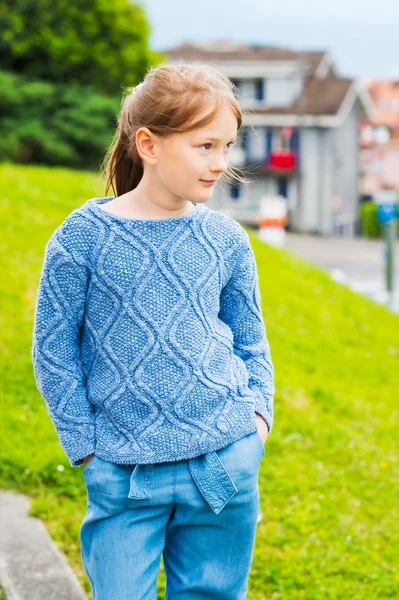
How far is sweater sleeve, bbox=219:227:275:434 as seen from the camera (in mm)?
2271

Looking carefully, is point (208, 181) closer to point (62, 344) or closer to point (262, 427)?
point (62, 344)

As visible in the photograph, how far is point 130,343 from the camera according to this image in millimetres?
2070

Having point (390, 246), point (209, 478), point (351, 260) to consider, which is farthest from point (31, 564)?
point (351, 260)

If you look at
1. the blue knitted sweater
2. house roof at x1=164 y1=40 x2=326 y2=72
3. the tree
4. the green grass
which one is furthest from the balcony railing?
the blue knitted sweater

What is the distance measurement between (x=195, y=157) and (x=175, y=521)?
0.94m

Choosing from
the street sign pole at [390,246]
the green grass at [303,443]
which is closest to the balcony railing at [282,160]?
the street sign pole at [390,246]

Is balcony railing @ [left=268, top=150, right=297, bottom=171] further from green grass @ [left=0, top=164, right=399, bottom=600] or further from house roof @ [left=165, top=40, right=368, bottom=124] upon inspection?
green grass @ [left=0, top=164, right=399, bottom=600]

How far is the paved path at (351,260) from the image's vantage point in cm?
1455

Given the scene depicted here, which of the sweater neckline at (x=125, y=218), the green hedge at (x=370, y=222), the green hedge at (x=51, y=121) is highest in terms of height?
the sweater neckline at (x=125, y=218)

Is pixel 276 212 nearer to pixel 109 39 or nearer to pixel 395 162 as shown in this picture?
pixel 109 39

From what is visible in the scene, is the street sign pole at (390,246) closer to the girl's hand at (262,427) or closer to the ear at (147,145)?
the girl's hand at (262,427)

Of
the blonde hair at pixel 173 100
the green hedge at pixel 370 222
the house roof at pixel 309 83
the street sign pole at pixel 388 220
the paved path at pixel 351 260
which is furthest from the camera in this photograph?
the green hedge at pixel 370 222

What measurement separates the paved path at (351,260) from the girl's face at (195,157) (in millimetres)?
10374

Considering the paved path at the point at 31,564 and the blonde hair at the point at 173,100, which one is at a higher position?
the blonde hair at the point at 173,100
